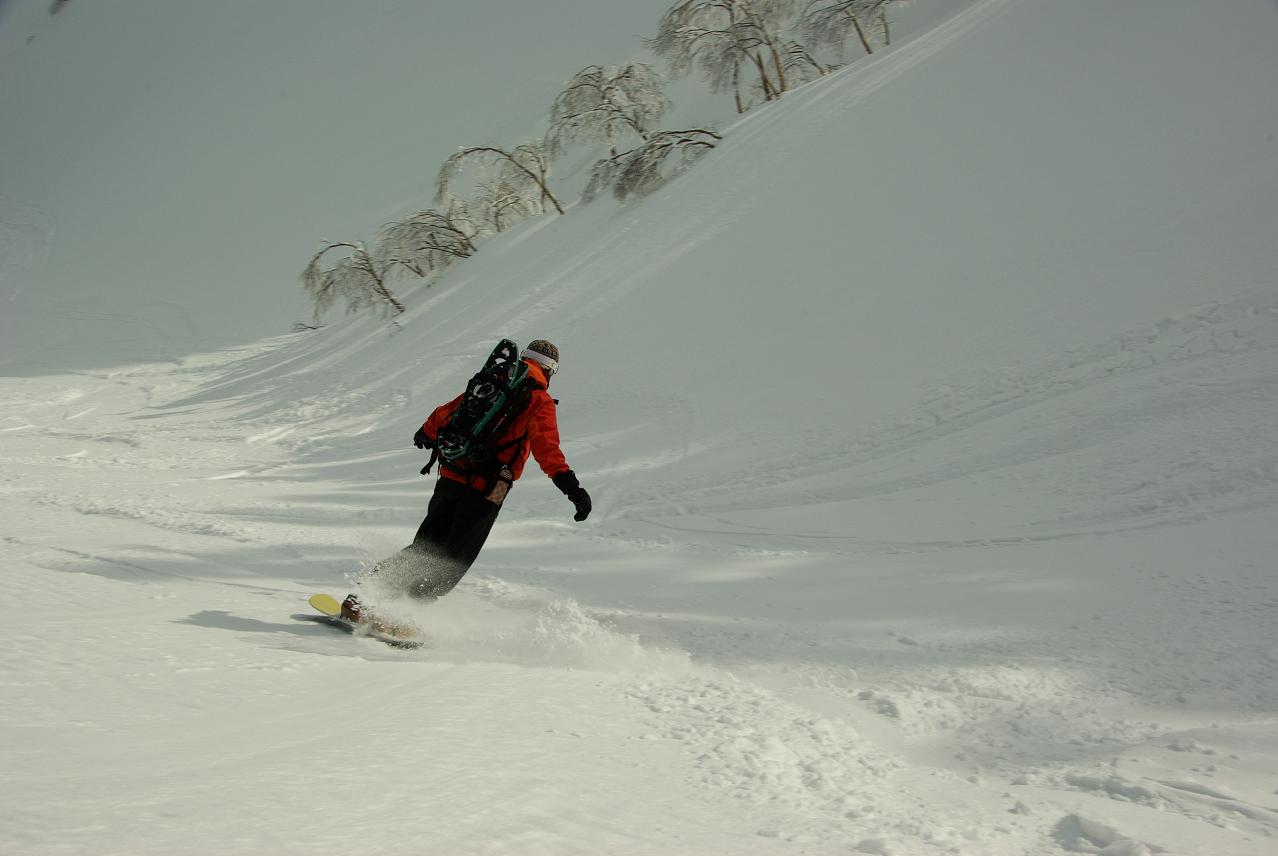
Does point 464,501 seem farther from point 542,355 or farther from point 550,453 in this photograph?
point 542,355

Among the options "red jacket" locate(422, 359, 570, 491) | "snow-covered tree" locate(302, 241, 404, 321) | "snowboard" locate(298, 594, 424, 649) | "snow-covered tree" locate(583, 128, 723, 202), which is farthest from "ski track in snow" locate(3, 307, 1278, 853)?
"snow-covered tree" locate(302, 241, 404, 321)

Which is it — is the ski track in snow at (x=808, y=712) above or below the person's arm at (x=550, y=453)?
below

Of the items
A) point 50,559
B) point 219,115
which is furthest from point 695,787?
point 219,115

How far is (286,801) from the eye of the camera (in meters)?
1.94

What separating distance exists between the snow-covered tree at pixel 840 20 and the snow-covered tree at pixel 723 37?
1.77 ft

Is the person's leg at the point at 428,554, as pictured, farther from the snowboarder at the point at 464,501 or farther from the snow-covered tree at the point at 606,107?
the snow-covered tree at the point at 606,107

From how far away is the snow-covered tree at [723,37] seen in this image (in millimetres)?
16234

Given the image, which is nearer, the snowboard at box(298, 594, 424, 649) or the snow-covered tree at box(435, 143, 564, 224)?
the snowboard at box(298, 594, 424, 649)

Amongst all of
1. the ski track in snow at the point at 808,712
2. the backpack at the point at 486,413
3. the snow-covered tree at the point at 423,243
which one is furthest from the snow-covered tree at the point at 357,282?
the backpack at the point at 486,413

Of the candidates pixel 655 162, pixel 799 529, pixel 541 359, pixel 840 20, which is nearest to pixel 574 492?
pixel 541 359

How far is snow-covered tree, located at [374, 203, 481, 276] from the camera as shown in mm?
17109

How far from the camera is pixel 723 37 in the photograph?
1644 cm

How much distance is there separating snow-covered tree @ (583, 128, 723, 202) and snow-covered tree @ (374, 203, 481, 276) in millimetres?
4154

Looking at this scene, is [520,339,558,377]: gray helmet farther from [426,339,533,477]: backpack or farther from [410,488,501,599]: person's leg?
[410,488,501,599]: person's leg
